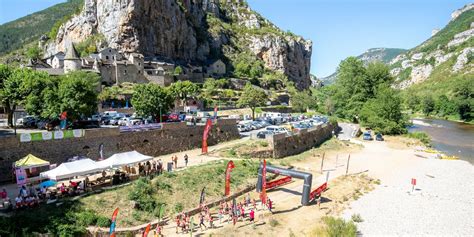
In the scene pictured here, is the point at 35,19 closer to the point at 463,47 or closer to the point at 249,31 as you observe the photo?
the point at 249,31

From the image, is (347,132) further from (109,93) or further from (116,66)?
(116,66)

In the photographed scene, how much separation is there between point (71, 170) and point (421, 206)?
25.8m

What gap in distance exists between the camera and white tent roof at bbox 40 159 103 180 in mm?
20594

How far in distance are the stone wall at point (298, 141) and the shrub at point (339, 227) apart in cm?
1731

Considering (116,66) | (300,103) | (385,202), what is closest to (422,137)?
(300,103)

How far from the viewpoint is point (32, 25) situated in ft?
561

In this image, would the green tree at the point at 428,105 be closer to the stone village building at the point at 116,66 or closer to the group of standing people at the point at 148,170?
the stone village building at the point at 116,66

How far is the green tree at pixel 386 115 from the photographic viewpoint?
209ft

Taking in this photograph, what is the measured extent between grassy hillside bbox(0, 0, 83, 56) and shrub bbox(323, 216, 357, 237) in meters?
153

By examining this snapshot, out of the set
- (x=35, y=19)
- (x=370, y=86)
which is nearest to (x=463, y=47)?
(x=370, y=86)

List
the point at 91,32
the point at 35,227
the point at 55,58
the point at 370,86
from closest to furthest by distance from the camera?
1. the point at 35,227
2. the point at 55,58
3. the point at 370,86
4. the point at 91,32

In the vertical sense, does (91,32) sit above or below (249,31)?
below

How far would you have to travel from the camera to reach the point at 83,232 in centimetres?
1809

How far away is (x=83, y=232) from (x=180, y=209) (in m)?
6.46
